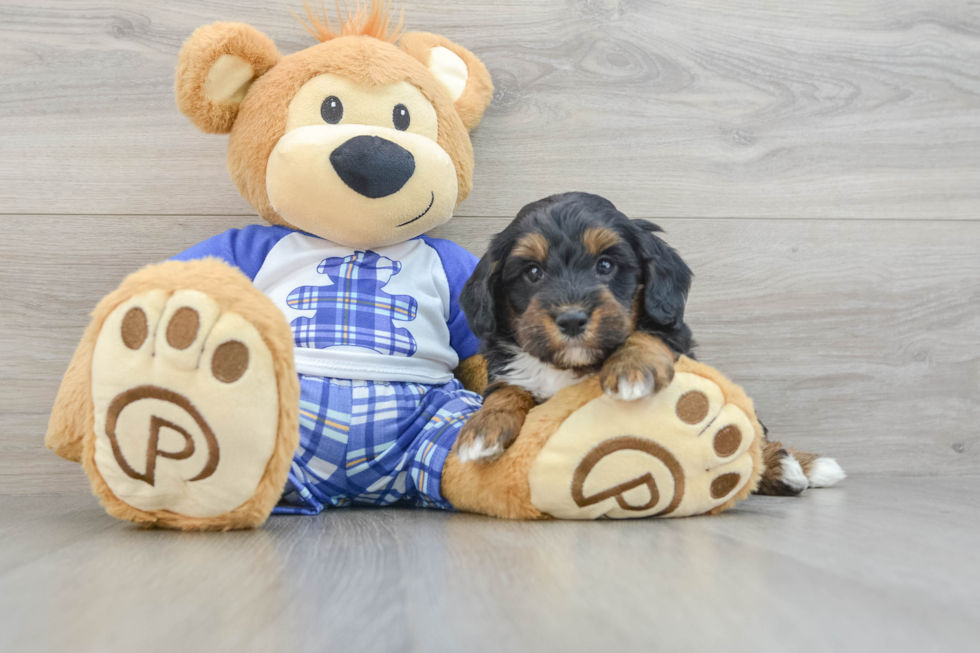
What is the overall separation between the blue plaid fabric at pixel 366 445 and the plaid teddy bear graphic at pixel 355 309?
0.34 feet

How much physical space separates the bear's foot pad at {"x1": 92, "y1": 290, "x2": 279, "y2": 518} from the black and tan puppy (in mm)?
436

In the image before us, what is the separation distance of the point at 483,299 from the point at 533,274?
133mm

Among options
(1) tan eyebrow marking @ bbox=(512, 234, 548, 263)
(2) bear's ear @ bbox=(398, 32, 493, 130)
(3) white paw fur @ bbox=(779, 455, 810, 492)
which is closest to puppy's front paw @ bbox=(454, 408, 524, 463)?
(1) tan eyebrow marking @ bbox=(512, 234, 548, 263)

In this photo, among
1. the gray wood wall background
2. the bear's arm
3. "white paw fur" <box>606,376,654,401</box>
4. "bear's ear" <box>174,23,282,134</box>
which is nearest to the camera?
"white paw fur" <box>606,376,654,401</box>

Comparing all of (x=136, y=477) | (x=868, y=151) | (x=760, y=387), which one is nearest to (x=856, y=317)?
(x=760, y=387)

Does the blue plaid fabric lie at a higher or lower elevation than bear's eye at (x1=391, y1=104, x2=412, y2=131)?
lower

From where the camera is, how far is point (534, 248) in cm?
145

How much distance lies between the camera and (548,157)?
220 centimetres

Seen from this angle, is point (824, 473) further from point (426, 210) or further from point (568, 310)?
point (426, 210)

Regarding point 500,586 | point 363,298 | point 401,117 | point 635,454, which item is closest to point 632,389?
point 635,454

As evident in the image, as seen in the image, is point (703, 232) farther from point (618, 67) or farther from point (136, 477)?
point (136, 477)

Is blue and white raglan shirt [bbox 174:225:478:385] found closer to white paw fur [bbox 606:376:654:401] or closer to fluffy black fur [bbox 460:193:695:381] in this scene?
fluffy black fur [bbox 460:193:695:381]

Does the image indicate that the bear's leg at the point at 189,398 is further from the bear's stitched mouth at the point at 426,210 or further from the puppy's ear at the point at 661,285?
the puppy's ear at the point at 661,285

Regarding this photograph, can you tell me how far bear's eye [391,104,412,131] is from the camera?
1704mm
